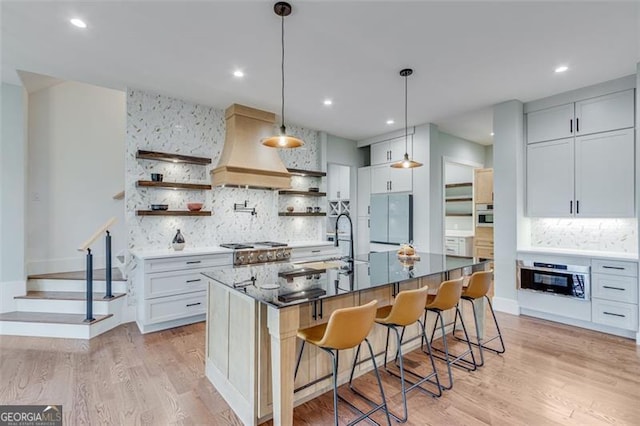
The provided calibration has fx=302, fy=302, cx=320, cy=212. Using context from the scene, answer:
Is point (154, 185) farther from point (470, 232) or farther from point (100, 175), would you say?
point (470, 232)

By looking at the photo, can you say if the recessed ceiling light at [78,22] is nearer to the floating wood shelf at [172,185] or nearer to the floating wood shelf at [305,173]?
the floating wood shelf at [172,185]

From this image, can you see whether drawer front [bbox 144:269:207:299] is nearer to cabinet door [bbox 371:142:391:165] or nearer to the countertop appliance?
the countertop appliance

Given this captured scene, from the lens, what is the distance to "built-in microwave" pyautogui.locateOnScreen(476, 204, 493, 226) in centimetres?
659

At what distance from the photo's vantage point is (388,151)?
607 cm

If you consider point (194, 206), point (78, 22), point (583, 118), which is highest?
point (78, 22)

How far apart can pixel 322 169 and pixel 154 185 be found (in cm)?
300

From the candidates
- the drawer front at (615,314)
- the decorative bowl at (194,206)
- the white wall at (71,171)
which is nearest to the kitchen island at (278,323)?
the decorative bowl at (194,206)

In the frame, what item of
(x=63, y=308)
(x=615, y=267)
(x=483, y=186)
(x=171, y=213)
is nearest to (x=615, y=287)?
(x=615, y=267)

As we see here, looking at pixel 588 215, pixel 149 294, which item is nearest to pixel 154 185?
pixel 149 294

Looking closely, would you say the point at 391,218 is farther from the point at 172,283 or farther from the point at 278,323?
the point at 278,323

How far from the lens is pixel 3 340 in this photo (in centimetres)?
326

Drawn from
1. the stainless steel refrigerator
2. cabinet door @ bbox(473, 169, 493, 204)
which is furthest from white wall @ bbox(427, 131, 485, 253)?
cabinet door @ bbox(473, 169, 493, 204)

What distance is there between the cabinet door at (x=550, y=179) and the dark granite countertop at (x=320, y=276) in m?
1.89

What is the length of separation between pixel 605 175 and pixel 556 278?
4.59 ft
